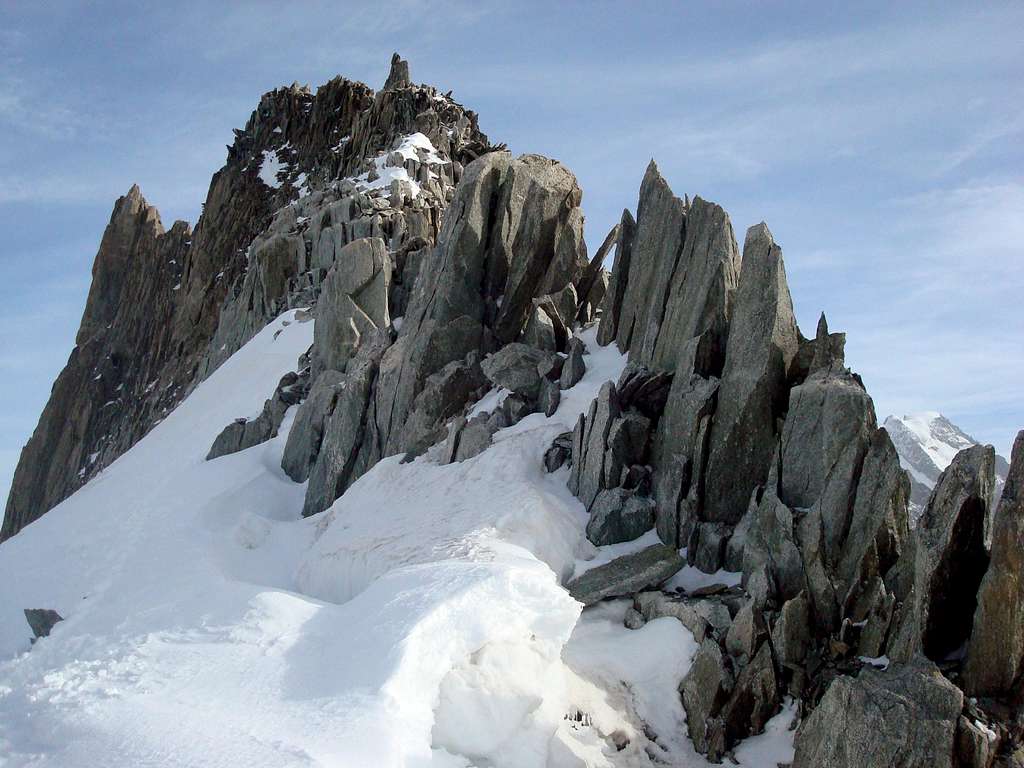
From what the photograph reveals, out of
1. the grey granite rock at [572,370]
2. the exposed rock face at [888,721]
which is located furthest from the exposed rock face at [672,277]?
the exposed rock face at [888,721]

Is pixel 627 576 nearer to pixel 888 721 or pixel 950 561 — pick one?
pixel 950 561

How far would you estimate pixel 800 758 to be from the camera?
13.0m

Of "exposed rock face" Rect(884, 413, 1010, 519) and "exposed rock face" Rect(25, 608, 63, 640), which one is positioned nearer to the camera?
"exposed rock face" Rect(25, 608, 63, 640)

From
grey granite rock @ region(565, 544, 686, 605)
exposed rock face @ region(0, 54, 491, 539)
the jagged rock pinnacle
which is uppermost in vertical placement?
the jagged rock pinnacle

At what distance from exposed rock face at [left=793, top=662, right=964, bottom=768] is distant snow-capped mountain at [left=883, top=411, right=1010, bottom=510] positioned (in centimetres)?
2658

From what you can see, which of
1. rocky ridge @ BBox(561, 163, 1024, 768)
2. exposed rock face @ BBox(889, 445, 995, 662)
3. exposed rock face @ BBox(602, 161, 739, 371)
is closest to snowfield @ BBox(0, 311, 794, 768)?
rocky ridge @ BBox(561, 163, 1024, 768)

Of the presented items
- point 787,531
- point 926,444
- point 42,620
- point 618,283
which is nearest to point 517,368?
point 618,283

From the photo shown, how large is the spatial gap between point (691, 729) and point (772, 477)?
Result: 5448mm

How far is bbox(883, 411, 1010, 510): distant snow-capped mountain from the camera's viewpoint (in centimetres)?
4399

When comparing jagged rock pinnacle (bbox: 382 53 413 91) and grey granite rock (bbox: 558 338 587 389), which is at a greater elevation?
jagged rock pinnacle (bbox: 382 53 413 91)

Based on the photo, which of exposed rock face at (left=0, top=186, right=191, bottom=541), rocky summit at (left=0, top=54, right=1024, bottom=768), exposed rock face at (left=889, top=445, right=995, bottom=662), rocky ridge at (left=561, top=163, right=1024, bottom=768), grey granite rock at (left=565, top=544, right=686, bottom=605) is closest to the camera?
rocky ridge at (left=561, top=163, right=1024, bottom=768)

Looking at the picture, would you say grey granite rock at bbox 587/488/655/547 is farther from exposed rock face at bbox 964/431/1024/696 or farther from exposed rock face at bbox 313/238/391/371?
exposed rock face at bbox 313/238/391/371

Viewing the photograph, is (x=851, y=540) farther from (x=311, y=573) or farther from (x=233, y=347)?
(x=233, y=347)

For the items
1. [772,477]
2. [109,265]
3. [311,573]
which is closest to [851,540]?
[772,477]
